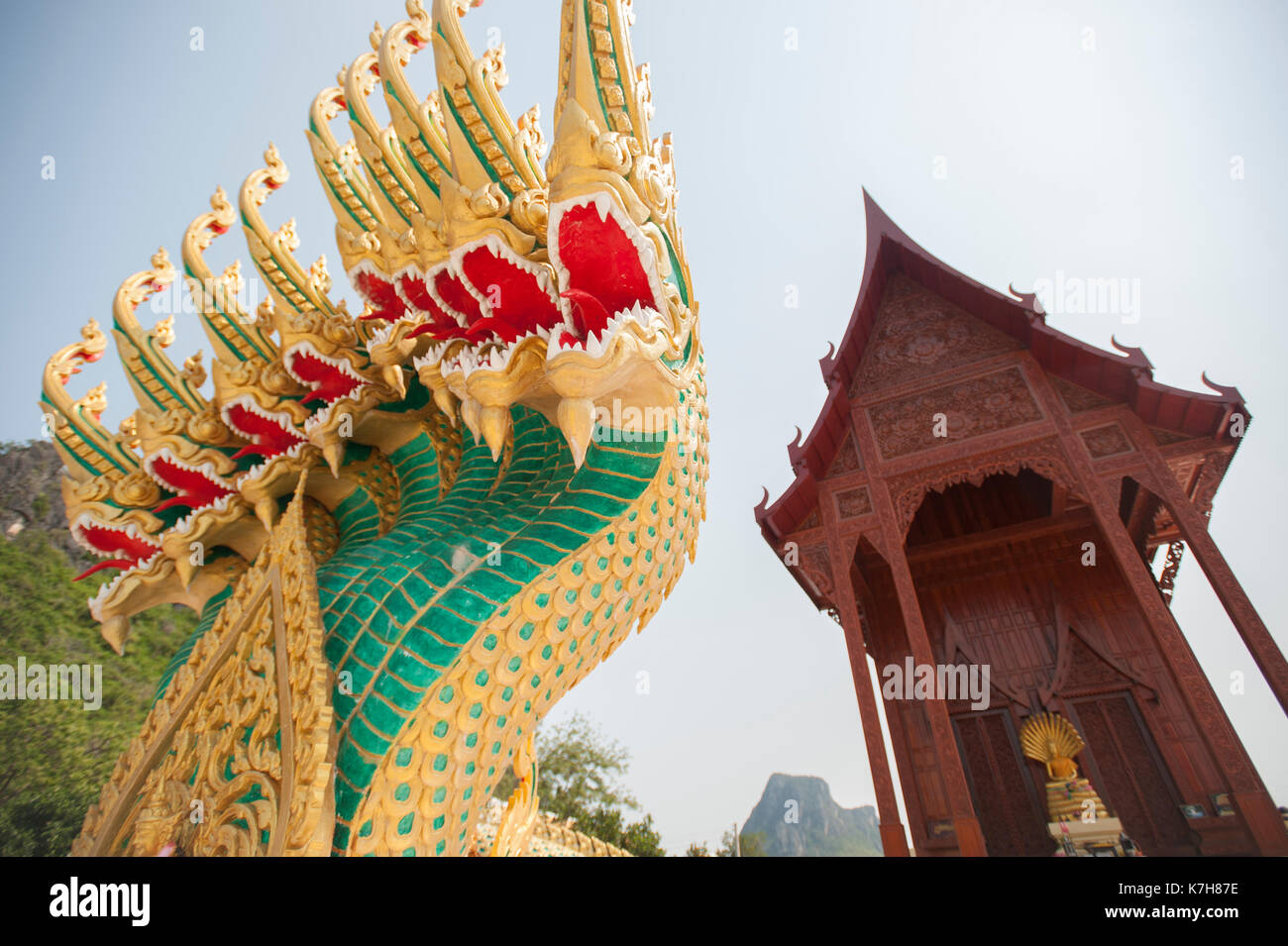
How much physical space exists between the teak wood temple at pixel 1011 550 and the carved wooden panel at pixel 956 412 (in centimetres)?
2

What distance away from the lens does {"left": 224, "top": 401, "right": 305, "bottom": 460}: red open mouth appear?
12.9 ft

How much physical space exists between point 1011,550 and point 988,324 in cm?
241

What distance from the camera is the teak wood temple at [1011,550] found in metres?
5.01

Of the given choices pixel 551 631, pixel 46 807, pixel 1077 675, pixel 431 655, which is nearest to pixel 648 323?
pixel 551 631

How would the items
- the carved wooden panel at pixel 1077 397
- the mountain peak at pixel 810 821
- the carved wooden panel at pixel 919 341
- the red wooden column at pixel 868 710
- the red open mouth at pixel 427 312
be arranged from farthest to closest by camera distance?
1. the mountain peak at pixel 810 821
2. the carved wooden panel at pixel 919 341
3. the carved wooden panel at pixel 1077 397
4. the red wooden column at pixel 868 710
5. the red open mouth at pixel 427 312

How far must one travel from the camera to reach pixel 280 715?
92.4 inches

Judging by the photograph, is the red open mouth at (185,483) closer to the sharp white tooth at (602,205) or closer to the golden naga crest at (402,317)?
the golden naga crest at (402,317)

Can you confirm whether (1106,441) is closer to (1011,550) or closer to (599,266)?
(1011,550)

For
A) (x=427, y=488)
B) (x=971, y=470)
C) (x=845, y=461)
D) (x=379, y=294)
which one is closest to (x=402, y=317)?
(x=379, y=294)

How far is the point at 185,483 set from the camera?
4082 mm

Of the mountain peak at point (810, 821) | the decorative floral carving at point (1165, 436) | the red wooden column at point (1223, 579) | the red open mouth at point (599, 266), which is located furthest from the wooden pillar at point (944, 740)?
the mountain peak at point (810, 821)

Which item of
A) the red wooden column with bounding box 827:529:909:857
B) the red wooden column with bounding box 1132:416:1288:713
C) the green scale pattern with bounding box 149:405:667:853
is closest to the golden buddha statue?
the red wooden column with bounding box 827:529:909:857
